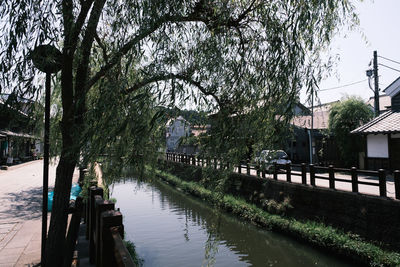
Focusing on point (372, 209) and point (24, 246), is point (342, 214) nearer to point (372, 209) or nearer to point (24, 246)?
point (372, 209)

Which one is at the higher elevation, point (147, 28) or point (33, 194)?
point (147, 28)

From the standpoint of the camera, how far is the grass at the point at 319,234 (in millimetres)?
6961

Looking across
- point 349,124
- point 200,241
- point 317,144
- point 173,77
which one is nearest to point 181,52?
point 173,77

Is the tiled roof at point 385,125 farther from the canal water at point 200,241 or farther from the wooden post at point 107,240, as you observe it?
the wooden post at point 107,240

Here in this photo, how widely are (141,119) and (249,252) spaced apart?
758 cm

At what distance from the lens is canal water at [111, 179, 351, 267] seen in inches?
328

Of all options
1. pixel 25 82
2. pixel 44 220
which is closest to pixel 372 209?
pixel 44 220

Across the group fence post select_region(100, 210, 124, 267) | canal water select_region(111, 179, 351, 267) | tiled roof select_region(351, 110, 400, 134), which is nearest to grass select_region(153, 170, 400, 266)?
canal water select_region(111, 179, 351, 267)

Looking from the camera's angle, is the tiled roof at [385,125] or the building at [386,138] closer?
the tiled roof at [385,125]

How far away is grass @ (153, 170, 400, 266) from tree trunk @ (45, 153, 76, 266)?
6.90 ft

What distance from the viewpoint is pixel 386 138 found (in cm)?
1438

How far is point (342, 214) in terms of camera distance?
9.23 m

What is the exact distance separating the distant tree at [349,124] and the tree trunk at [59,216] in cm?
1844

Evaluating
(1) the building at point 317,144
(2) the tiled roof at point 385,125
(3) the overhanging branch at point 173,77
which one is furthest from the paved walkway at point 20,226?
(1) the building at point 317,144
